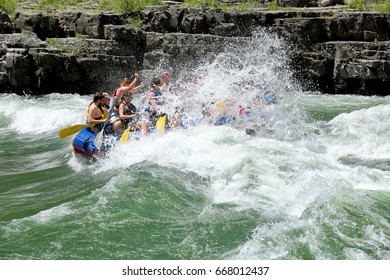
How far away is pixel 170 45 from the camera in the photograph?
15.8m

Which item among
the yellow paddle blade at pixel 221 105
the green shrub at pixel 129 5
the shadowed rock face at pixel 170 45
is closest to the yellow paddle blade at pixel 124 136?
the yellow paddle blade at pixel 221 105

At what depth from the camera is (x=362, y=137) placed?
8570 mm

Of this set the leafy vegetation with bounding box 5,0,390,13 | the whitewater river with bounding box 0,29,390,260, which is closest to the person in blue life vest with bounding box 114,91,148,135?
the whitewater river with bounding box 0,29,390,260

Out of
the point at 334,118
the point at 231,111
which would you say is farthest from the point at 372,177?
the point at 334,118

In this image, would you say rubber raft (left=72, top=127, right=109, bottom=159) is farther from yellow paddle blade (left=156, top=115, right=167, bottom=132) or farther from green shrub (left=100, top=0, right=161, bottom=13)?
green shrub (left=100, top=0, right=161, bottom=13)

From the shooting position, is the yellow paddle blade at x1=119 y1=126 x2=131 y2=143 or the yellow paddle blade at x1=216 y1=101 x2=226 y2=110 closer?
the yellow paddle blade at x1=119 y1=126 x2=131 y2=143

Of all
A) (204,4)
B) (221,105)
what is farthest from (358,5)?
(221,105)

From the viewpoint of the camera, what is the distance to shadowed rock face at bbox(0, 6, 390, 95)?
14023mm

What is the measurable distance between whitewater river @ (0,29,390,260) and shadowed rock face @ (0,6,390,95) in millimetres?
4361

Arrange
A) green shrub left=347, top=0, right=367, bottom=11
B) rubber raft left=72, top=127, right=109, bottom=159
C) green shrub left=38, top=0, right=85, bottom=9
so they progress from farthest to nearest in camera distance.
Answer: green shrub left=38, top=0, right=85, bottom=9 → green shrub left=347, top=0, right=367, bottom=11 → rubber raft left=72, top=127, right=109, bottom=159

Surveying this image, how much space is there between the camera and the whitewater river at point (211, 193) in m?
4.57

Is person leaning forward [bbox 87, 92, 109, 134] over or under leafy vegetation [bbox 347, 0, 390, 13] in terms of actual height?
under

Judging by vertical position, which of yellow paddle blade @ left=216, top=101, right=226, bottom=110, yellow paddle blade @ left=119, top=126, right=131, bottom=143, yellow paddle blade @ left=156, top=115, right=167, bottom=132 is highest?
yellow paddle blade @ left=216, top=101, right=226, bottom=110

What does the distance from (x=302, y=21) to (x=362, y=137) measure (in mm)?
7235
